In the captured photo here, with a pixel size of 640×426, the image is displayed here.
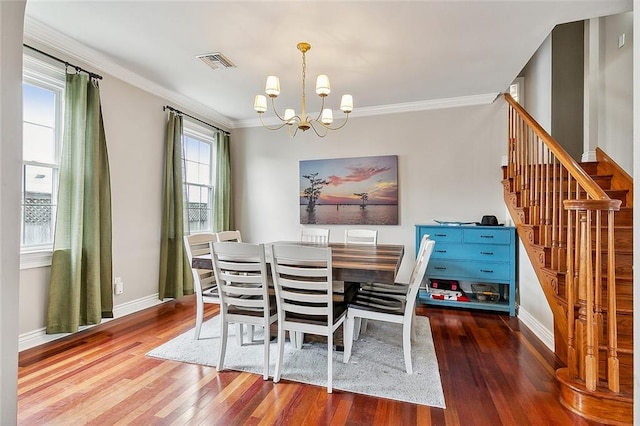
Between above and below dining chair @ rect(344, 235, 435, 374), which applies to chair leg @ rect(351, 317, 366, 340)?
below

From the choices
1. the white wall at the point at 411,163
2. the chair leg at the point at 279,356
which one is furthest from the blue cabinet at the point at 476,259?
the chair leg at the point at 279,356

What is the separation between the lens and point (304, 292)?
2.10 meters

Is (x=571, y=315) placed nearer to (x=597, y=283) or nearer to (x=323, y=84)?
(x=597, y=283)

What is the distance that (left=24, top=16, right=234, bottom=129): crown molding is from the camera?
2551 mm

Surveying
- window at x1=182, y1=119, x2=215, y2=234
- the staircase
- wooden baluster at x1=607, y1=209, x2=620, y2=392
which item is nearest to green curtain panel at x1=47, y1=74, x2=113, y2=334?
window at x1=182, y1=119, x2=215, y2=234

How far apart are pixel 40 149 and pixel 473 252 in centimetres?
451

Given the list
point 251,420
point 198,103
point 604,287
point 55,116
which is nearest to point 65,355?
point 251,420

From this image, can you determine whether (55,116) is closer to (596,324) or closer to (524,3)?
(524,3)

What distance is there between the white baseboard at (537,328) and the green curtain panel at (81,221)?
4.12m

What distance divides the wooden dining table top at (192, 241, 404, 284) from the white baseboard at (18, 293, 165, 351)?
1.52 metres

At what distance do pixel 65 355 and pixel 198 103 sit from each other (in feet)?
10.9

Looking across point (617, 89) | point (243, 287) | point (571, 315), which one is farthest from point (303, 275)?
point (617, 89)

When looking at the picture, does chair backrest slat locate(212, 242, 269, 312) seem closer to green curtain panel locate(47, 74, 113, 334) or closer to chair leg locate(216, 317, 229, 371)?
chair leg locate(216, 317, 229, 371)

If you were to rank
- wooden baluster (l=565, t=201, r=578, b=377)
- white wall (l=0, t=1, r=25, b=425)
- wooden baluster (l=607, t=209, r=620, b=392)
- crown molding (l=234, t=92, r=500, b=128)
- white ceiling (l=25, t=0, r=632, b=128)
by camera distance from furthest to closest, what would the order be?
crown molding (l=234, t=92, r=500, b=128) < white ceiling (l=25, t=0, r=632, b=128) < wooden baluster (l=565, t=201, r=578, b=377) < wooden baluster (l=607, t=209, r=620, b=392) < white wall (l=0, t=1, r=25, b=425)
